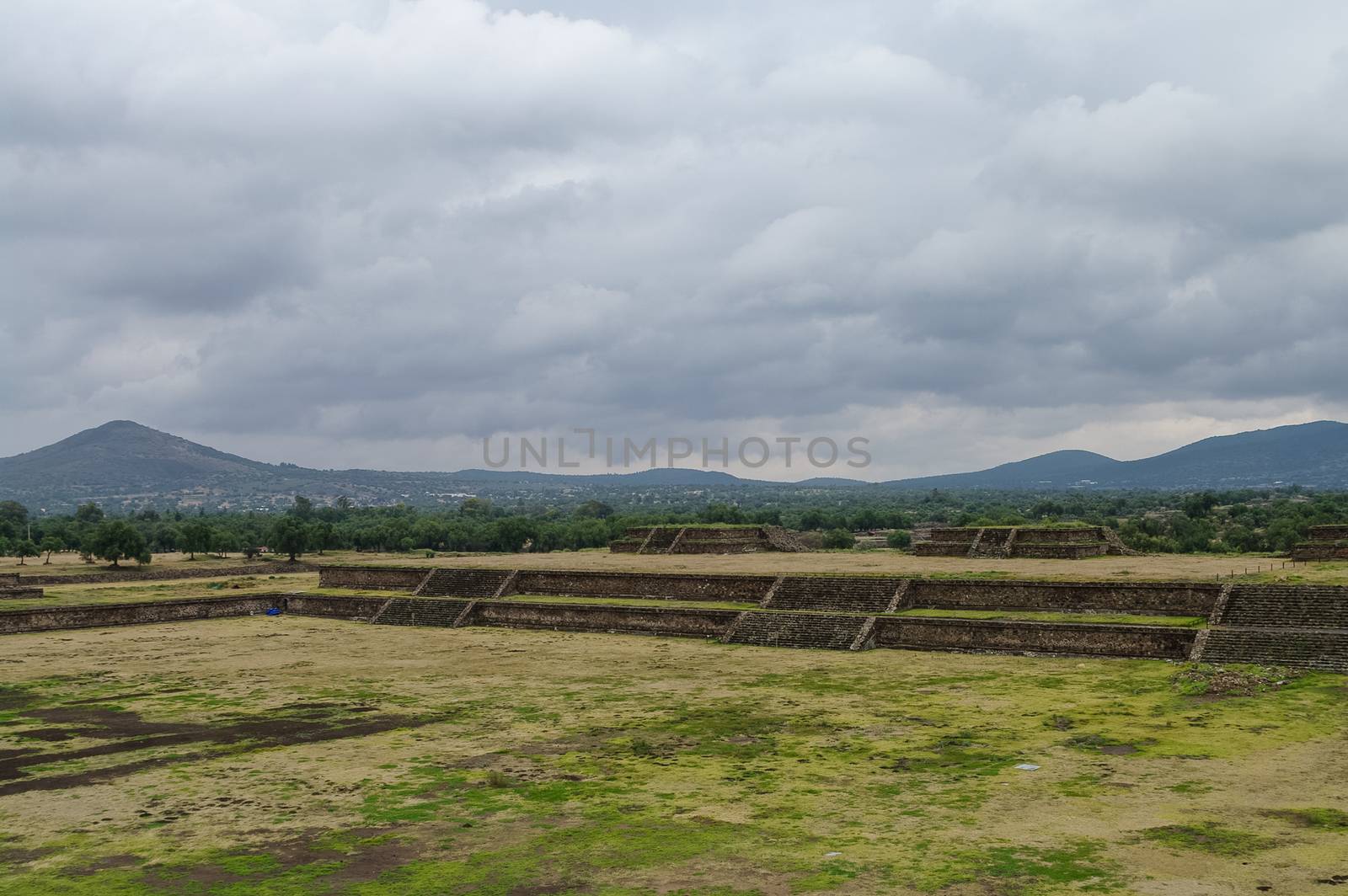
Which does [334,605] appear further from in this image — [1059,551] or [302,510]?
[302,510]

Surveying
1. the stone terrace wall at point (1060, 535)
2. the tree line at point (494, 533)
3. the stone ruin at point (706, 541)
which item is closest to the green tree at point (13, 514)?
the tree line at point (494, 533)

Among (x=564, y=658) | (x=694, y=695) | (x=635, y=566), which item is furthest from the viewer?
(x=635, y=566)

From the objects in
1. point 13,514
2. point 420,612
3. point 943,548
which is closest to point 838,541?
point 943,548

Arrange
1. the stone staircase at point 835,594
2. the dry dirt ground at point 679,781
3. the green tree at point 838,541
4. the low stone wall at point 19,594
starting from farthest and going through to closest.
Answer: the green tree at point 838,541
the low stone wall at point 19,594
the stone staircase at point 835,594
the dry dirt ground at point 679,781

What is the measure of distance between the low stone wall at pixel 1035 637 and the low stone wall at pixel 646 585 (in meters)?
6.06

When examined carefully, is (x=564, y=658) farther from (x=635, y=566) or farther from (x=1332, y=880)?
(x=1332, y=880)

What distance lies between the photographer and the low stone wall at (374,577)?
37.4m

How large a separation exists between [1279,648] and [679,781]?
13579 millimetres

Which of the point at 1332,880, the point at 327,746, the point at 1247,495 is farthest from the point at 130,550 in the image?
the point at 1247,495

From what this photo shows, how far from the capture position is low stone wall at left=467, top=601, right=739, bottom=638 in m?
27.3

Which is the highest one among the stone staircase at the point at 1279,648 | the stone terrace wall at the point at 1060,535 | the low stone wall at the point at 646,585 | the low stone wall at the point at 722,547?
the stone terrace wall at the point at 1060,535

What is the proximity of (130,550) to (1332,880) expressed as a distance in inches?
2164

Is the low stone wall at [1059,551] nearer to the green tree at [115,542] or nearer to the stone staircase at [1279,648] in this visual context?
the stone staircase at [1279,648]

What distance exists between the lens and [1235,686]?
57.1 ft
